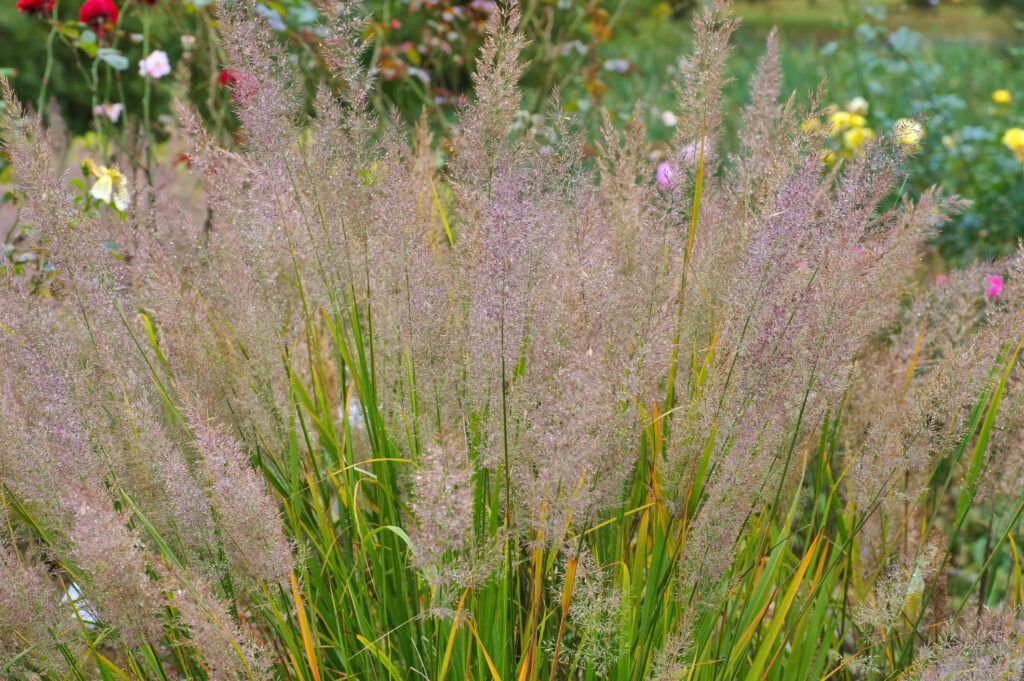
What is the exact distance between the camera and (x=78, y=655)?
1335mm

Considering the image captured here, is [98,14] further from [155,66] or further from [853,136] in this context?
[853,136]

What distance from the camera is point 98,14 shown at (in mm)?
2980

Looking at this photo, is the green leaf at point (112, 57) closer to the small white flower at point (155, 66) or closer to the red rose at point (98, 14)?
the red rose at point (98, 14)

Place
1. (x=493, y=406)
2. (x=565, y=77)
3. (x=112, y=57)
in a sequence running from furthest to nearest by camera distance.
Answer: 1. (x=565, y=77)
2. (x=112, y=57)
3. (x=493, y=406)

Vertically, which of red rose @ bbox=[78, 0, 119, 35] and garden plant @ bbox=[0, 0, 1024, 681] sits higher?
red rose @ bbox=[78, 0, 119, 35]

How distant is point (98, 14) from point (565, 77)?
111 inches

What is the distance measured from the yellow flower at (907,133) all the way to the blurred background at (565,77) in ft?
0.06

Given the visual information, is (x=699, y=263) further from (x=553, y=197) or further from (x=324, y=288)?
(x=324, y=288)

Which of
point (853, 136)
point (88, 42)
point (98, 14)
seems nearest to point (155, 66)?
point (98, 14)

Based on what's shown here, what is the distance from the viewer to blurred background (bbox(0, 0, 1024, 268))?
343 centimetres

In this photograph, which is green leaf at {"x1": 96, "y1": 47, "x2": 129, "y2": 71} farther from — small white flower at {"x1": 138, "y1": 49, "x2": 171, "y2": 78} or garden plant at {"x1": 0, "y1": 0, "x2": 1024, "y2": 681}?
garden plant at {"x1": 0, "y1": 0, "x2": 1024, "y2": 681}

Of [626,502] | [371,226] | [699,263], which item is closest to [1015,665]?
[626,502]

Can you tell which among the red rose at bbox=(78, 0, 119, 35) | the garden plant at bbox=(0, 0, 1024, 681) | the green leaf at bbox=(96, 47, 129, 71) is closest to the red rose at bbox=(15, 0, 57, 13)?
the red rose at bbox=(78, 0, 119, 35)

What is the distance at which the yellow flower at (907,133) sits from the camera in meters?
1.35
